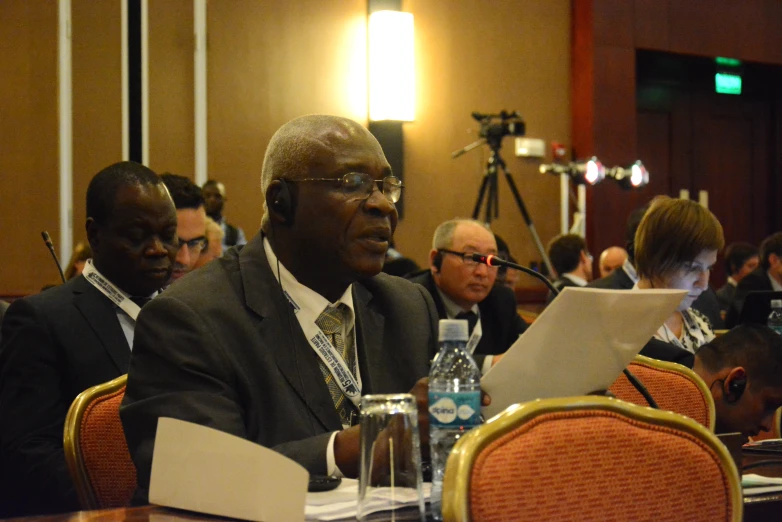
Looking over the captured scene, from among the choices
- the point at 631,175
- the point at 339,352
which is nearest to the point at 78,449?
the point at 339,352

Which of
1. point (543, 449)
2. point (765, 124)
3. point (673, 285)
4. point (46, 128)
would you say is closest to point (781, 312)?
point (673, 285)

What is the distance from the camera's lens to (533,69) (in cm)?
693

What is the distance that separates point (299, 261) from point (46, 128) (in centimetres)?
369

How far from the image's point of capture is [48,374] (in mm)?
2260

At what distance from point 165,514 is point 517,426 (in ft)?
1.73

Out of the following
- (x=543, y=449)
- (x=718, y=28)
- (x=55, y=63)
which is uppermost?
(x=718, y=28)

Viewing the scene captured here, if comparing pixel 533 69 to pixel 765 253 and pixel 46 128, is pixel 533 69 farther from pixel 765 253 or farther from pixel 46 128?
pixel 46 128

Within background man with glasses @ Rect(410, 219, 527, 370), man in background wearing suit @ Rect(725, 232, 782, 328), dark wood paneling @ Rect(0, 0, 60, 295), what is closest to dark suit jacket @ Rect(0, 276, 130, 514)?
background man with glasses @ Rect(410, 219, 527, 370)

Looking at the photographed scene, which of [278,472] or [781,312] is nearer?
[278,472]

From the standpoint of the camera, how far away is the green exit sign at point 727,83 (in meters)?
8.01

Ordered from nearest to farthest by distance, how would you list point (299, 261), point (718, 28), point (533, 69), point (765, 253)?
point (299, 261) < point (765, 253) < point (533, 69) < point (718, 28)

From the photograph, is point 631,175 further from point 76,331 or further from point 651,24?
point 76,331

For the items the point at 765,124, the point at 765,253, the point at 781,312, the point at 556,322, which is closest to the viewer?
the point at 556,322

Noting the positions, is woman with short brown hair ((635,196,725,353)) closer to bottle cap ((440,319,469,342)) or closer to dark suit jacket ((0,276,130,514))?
dark suit jacket ((0,276,130,514))
